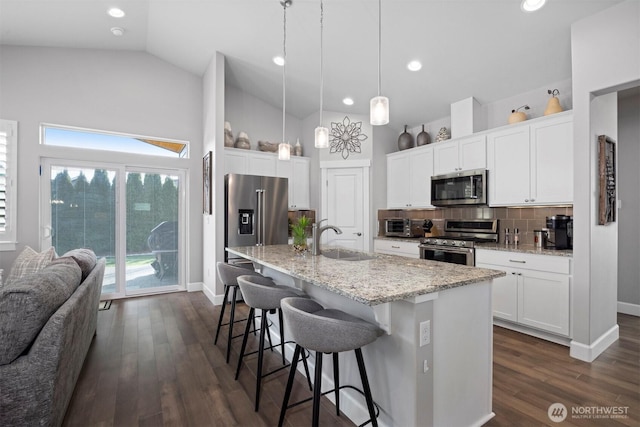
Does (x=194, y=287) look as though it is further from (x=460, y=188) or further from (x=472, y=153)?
(x=472, y=153)

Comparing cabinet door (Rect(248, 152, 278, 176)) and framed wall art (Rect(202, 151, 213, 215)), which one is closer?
framed wall art (Rect(202, 151, 213, 215))

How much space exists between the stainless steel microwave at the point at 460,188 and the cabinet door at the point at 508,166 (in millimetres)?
101

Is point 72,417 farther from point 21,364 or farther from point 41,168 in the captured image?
point 41,168

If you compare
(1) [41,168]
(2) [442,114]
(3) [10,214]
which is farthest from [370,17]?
(3) [10,214]

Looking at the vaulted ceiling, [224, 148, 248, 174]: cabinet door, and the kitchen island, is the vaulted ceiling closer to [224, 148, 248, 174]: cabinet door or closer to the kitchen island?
[224, 148, 248, 174]: cabinet door

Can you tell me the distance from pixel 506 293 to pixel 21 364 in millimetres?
3922

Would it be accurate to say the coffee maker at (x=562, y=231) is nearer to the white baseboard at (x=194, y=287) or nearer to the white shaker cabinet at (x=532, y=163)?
the white shaker cabinet at (x=532, y=163)

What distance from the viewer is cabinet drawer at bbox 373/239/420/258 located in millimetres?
4391

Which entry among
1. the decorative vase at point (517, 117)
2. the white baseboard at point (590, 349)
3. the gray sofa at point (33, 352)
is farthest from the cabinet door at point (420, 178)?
the gray sofa at point (33, 352)

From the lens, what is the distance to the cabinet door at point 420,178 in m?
4.64

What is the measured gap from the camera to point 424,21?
10.2 ft

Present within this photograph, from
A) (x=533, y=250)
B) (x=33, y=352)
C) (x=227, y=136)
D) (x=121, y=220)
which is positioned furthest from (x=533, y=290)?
(x=121, y=220)

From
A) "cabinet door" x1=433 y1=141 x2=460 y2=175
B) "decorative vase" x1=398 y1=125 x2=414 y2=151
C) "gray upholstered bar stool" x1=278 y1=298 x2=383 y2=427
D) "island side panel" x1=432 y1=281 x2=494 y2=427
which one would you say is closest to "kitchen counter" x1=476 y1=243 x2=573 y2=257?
"cabinet door" x1=433 y1=141 x2=460 y2=175

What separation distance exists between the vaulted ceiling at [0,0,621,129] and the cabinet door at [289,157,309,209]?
1.25m
